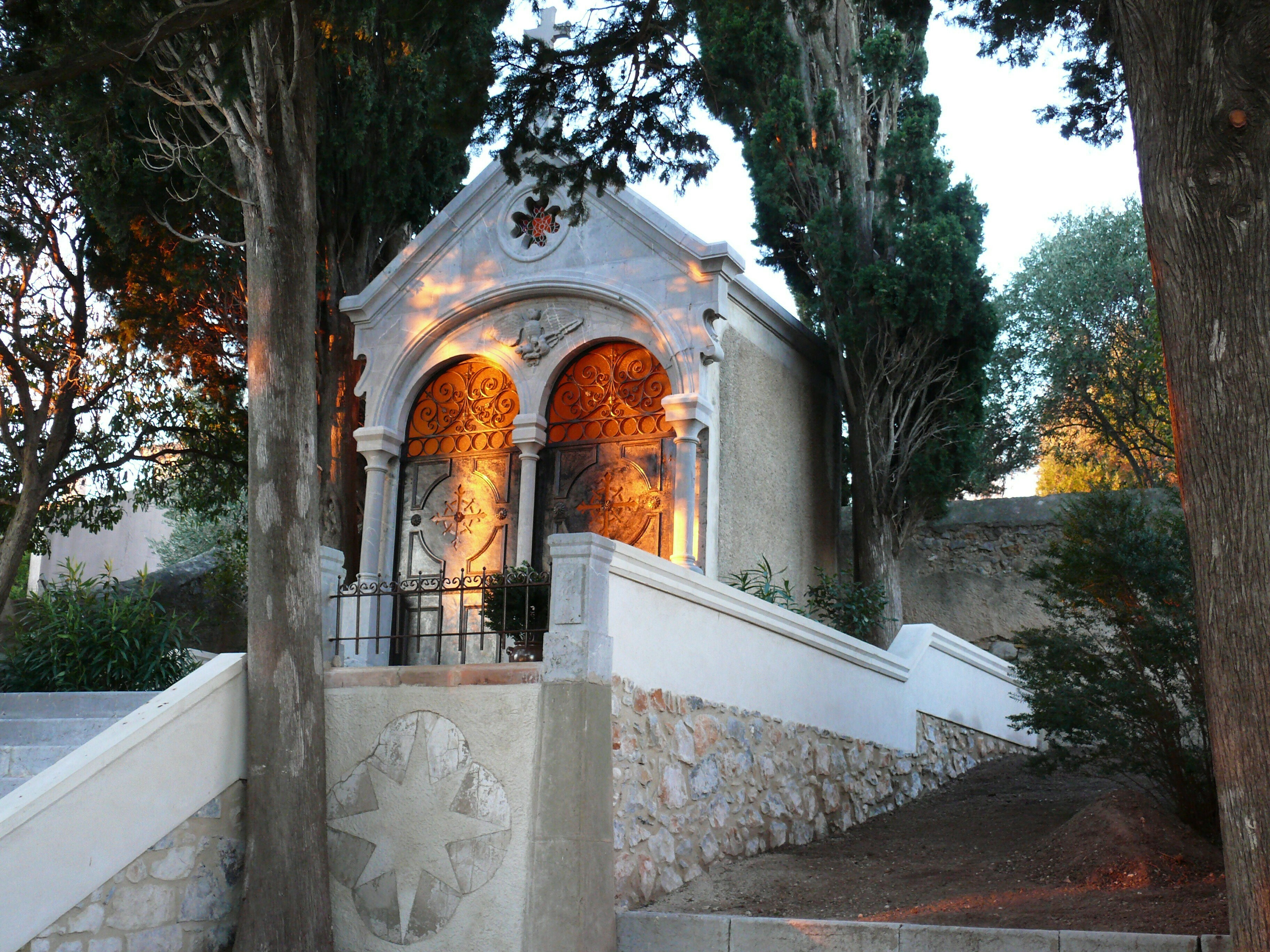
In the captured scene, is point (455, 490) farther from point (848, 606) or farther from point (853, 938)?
point (853, 938)

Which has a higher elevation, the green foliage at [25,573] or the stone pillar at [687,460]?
the green foliage at [25,573]

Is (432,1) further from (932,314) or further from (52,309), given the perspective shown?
(52,309)

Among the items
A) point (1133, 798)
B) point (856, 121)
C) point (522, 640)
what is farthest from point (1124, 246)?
point (522, 640)

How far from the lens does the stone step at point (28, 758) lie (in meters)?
6.66

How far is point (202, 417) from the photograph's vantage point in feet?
44.8

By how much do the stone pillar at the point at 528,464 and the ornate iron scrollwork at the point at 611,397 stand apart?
9.0 inches

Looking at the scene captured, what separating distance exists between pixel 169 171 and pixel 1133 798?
33.6 feet

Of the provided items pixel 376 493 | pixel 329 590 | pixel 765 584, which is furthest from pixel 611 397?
pixel 329 590

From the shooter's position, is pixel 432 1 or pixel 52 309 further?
pixel 52 309

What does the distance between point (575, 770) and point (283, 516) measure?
2304 millimetres

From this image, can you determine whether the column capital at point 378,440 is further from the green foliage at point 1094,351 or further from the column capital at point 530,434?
the green foliage at point 1094,351

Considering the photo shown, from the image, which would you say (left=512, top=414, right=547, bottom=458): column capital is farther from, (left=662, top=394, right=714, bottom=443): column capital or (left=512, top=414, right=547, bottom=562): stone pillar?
(left=662, top=394, right=714, bottom=443): column capital

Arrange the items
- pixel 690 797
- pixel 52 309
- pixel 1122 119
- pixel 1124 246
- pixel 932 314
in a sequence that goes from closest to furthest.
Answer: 1. pixel 690 797
2. pixel 1122 119
3. pixel 932 314
4. pixel 52 309
5. pixel 1124 246

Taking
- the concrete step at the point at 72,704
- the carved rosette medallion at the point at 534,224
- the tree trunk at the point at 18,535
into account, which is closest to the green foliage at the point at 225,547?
the tree trunk at the point at 18,535
